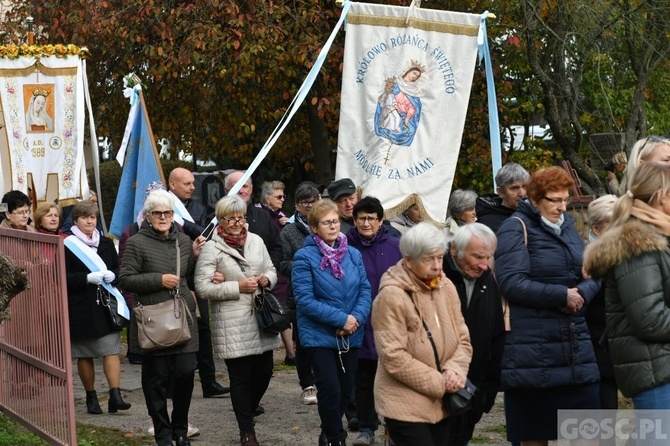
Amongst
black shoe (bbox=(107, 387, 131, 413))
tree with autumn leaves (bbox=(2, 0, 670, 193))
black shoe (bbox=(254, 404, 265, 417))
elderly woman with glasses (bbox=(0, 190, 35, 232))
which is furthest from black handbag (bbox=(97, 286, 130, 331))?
tree with autumn leaves (bbox=(2, 0, 670, 193))

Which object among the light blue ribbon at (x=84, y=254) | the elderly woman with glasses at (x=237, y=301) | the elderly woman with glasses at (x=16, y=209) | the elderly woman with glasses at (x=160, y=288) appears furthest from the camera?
the elderly woman with glasses at (x=16, y=209)

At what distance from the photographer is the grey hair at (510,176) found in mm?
8094

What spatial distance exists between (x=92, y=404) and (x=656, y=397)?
18.4ft

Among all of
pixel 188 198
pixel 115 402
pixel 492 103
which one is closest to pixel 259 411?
pixel 115 402

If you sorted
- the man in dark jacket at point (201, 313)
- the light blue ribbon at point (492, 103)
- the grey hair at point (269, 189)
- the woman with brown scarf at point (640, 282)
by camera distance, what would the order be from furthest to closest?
the grey hair at point (269, 189) → the light blue ribbon at point (492, 103) → the man in dark jacket at point (201, 313) → the woman with brown scarf at point (640, 282)

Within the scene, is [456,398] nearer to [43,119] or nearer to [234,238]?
[234,238]

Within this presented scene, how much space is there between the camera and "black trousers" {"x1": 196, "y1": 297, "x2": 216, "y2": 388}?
1020 cm

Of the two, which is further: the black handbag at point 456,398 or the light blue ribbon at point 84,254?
the light blue ribbon at point 84,254

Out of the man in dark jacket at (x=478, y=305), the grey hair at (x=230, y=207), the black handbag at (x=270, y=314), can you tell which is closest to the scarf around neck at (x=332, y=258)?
the black handbag at (x=270, y=314)

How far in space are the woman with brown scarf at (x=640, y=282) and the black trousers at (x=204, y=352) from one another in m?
5.36

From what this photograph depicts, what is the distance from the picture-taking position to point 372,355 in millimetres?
8266

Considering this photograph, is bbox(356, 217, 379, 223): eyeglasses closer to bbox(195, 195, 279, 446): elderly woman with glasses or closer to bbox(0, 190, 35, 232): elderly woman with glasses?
bbox(195, 195, 279, 446): elderly woman with glasses

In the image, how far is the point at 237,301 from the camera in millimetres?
8234

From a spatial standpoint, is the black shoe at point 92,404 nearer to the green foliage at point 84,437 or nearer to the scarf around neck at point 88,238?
the green foliage at point 84,437
